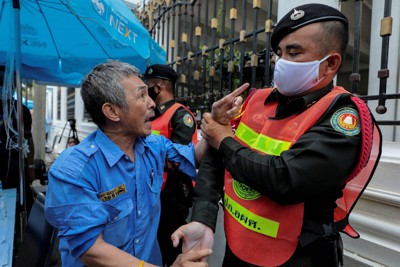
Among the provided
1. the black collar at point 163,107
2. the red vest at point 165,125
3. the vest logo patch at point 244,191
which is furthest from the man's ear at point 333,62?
the black collar at point 163,107

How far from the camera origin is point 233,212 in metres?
1.07

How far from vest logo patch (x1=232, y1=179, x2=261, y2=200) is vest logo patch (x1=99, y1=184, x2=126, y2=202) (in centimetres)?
49

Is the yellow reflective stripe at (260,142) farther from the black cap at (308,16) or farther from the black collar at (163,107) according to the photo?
the black collar at (163,107)

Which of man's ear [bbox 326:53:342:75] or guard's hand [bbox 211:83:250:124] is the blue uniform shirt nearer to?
Result: guard's hand [bbox 211:83:250:124]

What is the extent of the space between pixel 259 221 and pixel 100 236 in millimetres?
608

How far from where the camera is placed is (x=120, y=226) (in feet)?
3.77

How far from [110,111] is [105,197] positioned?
376mm

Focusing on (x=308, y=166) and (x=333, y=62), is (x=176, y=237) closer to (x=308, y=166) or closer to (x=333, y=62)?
(x=308, y=166)

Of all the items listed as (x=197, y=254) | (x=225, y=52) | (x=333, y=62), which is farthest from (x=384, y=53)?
(x=225, y=52)

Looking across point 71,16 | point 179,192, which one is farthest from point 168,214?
point 71,16

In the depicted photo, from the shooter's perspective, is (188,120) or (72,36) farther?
(72,36)

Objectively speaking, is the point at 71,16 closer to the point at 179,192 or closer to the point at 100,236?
the point at 179,192

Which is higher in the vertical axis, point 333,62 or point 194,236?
point 333,62

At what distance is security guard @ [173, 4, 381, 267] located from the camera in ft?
2.82
